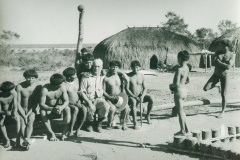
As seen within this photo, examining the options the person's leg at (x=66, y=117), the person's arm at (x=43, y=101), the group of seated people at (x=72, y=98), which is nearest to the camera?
the group of seated people at (x=72, y=98)

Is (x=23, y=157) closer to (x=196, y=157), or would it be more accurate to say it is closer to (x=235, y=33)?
(x=196, y=157)

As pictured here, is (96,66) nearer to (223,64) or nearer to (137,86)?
(137,86)

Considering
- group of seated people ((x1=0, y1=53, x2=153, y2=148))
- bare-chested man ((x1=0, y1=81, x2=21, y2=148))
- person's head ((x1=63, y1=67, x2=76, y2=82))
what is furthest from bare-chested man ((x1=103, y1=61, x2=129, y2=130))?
bare-chested man ((x1=0, y1=81, x2=21, y2=148))

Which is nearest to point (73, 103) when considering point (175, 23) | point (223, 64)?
point (223, 64)

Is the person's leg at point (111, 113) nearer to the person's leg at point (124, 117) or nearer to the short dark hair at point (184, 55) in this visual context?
the person's leg at point (124, 117)

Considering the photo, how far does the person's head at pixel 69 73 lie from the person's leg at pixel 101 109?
0.64 metres

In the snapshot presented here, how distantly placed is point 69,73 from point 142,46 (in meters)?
18.9

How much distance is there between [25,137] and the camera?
4.95 m

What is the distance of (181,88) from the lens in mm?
5117

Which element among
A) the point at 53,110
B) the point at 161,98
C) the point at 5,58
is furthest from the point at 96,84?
the point at 5,58

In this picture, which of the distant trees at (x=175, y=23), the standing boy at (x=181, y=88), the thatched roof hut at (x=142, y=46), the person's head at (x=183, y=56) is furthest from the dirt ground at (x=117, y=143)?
the distant trees at (x=175, y=23)

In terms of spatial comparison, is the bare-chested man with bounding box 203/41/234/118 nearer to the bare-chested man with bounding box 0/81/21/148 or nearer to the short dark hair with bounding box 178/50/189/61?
the short dark hair with bounding box 178/50/189/61

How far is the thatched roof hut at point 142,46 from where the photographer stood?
76.6 feet

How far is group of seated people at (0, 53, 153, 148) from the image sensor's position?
16.0 feet
